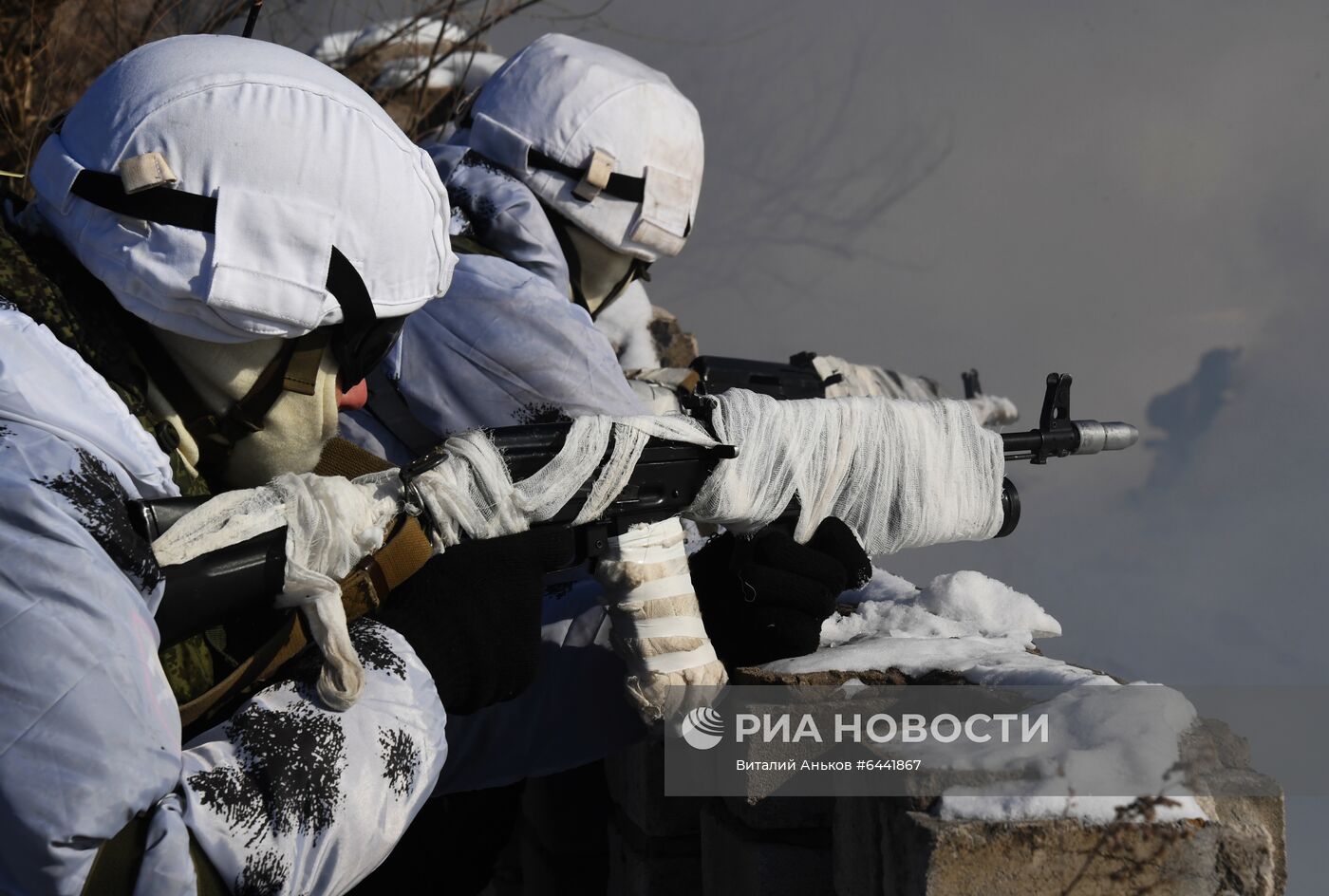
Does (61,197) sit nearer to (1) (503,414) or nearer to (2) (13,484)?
(2) (13,484)

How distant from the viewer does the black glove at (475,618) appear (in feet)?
5.60

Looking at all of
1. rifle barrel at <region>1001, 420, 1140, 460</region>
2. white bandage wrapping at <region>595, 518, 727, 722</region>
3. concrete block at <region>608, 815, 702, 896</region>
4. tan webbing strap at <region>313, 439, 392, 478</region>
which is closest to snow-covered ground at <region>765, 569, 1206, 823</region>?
white bandage wrapping at <region>595, 518, 727, 722</region>

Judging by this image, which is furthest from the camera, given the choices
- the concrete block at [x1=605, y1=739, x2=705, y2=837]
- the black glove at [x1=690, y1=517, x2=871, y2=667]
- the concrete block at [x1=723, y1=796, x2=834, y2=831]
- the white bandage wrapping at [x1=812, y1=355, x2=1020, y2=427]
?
the white bandage wrapping at [x1=812, y1=355, x2=1020, y2=427]

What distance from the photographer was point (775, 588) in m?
1.97

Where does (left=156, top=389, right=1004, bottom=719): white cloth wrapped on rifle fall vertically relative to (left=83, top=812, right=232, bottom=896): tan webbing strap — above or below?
above

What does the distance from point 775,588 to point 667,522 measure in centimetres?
21

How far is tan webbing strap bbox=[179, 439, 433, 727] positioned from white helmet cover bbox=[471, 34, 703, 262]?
133 cm

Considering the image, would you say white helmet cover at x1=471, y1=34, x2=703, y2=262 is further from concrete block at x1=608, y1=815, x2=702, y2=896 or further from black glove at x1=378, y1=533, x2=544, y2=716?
concrete block at x1=608, y1=815, x2=702, y2=896

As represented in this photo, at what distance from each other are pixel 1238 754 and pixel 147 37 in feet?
13.3

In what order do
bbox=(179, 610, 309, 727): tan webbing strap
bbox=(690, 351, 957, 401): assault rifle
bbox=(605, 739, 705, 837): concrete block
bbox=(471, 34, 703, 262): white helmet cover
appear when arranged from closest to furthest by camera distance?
1. bbox=(179, 610, 309, 727): tan webbing strap
2. bbox=(605, 739, 705, 837): concrete block
3. bbox=(471, 34, 703, 262): white helmet cover
4. bbox=(690, 351, 957, 401): assault rifle

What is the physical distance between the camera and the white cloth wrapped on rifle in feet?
5.06

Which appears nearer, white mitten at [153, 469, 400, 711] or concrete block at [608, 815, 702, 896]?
white mitten at [153, 469, 400, 711]

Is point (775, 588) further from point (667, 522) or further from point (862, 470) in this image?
point (862, 470)

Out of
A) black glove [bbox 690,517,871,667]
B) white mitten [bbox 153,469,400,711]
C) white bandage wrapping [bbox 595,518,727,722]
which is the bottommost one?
white mitten [bbox 153,469,400,711]
